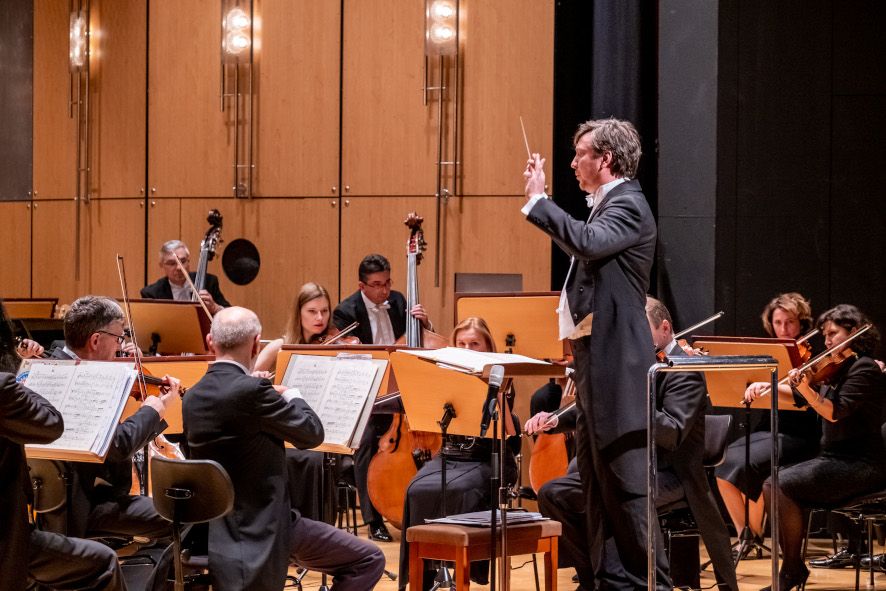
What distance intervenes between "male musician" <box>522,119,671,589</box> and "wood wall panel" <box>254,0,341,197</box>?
13.8 feet

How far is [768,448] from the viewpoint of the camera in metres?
5.86

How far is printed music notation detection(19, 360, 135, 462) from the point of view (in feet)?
12.0

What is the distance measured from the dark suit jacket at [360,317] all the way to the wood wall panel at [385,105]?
100 cm

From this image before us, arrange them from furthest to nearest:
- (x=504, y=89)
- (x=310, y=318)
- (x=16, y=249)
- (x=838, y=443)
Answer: (x=16, y=249)
(x=504, y=89)
(x=310, y=318)
(x=838, y=443)

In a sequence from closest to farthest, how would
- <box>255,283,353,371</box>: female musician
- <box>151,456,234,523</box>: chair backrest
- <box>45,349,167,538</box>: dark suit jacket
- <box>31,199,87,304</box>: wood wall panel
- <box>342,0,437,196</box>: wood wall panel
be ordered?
<box>151,456,234,523</box>: chair backrest
<box>45,349,167,538</box>: dark suit jacket
<box>255,283,353,371</box>: female musician
<box>342,0,437,196</box>: wood wall panel
<box>31,199,87,304</box>: wood wall panel

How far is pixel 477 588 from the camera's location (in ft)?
17.1

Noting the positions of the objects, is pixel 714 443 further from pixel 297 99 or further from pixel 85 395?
pixel 297 99

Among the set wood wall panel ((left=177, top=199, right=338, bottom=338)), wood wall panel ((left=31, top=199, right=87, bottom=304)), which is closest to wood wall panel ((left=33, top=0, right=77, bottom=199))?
wood wall panel ((left=31, top=199, right=87, bottom=304))

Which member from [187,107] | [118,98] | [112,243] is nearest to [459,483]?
[187,107]

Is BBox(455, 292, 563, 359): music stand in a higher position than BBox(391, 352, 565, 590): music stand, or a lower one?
higher

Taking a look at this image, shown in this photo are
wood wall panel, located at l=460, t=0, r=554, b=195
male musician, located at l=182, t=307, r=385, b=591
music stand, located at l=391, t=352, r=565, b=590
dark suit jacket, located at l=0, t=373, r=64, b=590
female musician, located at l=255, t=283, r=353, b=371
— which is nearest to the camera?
dark suit jacket, located at l=0, t=373, r=64, b=590

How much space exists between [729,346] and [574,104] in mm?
2315

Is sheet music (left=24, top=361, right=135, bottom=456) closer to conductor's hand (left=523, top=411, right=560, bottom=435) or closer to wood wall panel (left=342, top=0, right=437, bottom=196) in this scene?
conductor's hand (left=523, top=411, right=560, bottom=435)

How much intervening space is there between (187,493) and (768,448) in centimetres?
333
